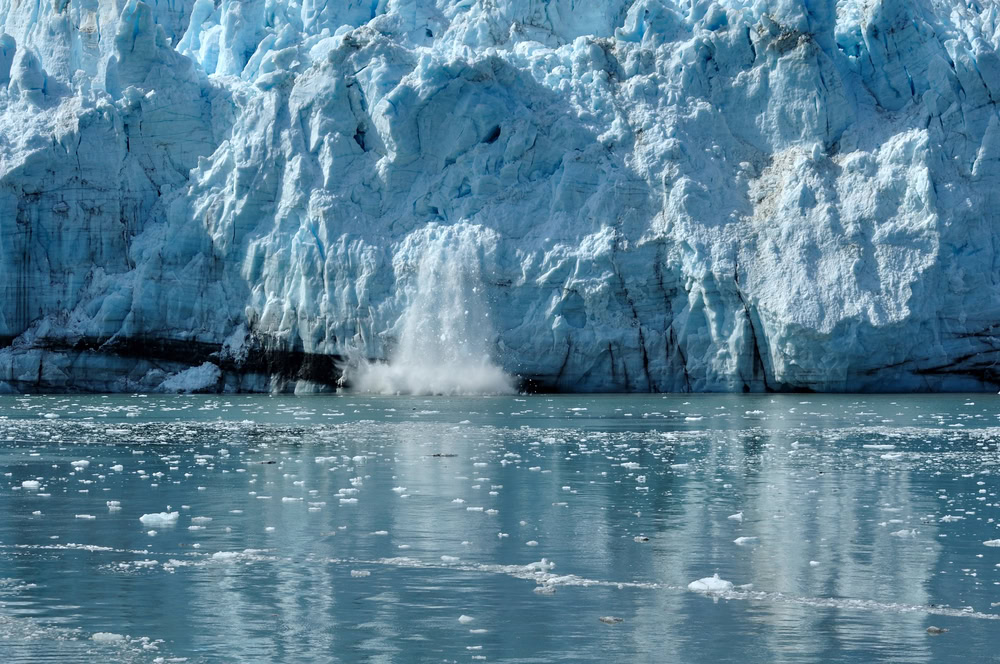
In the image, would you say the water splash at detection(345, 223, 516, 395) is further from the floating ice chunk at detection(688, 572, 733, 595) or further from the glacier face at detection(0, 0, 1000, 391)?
the floating ice chunk at detection(688, 572, 733, 595)

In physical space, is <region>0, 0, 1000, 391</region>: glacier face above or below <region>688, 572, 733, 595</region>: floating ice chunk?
above

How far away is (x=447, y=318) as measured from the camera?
89.9ft

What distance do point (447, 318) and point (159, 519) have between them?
1927 cm

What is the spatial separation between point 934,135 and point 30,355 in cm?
1942

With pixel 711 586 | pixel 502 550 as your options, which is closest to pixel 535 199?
pixel 502 550

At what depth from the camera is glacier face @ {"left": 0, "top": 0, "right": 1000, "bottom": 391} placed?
1025 inches

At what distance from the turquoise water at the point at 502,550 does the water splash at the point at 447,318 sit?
1290 centimetres

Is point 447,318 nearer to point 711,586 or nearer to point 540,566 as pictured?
point 540,566

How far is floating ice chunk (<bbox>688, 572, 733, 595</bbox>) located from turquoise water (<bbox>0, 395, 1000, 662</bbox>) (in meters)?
0.06

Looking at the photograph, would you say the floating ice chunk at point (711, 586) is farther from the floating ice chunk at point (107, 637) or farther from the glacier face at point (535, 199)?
the glacier face at point (535, 199)

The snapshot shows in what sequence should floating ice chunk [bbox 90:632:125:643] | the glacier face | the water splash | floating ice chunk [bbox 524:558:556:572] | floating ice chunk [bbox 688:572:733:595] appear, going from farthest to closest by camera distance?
the water splash → the glacier face → floating ice chunk [bbox 524:558:556:572] → floating ice chunk [bbox 688:572:733:595] → floating ice chunk [bbox 90:632:125:643]

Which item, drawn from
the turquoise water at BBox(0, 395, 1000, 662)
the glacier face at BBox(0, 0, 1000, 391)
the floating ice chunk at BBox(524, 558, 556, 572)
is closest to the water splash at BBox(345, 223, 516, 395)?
the glacier face at BBox(0, 0, 1000, 391)

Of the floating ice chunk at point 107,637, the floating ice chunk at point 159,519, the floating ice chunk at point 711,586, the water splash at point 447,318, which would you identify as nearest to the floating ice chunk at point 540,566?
the floating ice chunk at point 711,586

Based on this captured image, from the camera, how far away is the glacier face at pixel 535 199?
26.0m
